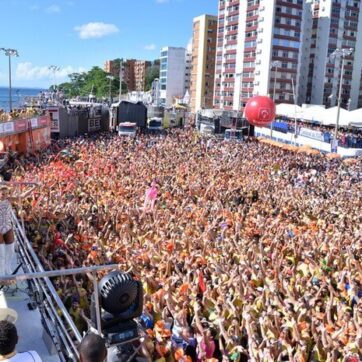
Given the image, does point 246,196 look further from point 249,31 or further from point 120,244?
point 249,31

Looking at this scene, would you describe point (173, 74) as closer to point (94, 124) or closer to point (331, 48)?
point (331, 48)

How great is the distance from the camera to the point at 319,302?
6.40 metres

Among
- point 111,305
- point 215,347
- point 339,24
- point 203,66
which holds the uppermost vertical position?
point 339,24

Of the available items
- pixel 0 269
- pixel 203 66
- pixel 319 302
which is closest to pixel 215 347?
pixel 319 302

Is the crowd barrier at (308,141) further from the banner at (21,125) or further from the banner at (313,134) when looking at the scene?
the banner at (21,125)

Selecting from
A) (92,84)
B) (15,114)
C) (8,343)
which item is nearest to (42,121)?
(15,114)

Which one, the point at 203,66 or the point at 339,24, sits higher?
the point at 339,24

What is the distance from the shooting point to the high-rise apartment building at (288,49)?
6406 centimetres

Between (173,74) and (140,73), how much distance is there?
164ft

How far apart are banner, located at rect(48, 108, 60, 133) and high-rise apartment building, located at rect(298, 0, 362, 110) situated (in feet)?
161

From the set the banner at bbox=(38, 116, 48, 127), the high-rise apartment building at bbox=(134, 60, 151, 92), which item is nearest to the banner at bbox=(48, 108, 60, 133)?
the banner at bbox=(38, 116, 48, 127)

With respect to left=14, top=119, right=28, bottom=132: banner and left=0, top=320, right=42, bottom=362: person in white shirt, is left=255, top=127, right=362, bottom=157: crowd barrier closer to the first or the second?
left=14, top=119, right=28, bottom=132: banner

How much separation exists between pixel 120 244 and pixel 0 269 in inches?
135

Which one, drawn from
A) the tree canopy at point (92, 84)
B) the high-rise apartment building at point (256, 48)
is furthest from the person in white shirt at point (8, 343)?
the tree canopy at point (92, 84)
